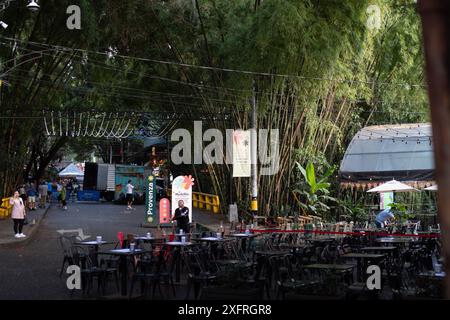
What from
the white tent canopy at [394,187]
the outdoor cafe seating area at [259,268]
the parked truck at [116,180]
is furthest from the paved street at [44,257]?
the parked truck at [116,180]

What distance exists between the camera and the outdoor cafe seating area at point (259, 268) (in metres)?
5.79

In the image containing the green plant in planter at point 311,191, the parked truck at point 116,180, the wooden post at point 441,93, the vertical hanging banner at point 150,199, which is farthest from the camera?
the parked truck at point 116,180

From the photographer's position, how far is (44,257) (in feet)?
40.4

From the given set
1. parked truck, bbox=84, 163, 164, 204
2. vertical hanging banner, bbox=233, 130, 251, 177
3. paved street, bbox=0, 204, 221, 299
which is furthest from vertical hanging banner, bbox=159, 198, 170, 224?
parked truck, bbox=84, 163, 164, 204

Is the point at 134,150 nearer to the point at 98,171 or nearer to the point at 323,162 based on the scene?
the point at 98,171

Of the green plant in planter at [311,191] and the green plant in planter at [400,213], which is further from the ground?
the green plant in planter at [311,191]

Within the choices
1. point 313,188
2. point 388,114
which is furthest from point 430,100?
point 388,114

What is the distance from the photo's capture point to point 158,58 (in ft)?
62.1

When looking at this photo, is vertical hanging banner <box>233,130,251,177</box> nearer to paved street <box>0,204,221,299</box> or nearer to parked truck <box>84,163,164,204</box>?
paved street <box>0,204,221,299</box>

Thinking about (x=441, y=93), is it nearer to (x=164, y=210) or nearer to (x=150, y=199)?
(x=164, y=210)

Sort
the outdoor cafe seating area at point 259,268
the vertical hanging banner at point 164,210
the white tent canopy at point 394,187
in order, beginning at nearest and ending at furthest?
the outdoor cafe seating area at point 259,268
the white tent canopy at point 394,187
the vertical hanging banner at point 164,210

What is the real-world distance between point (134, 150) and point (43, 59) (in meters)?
28.5

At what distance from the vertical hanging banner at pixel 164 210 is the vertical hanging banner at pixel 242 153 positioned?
7.05 ft

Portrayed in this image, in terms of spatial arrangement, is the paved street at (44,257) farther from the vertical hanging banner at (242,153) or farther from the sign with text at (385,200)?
the sign with text at (385,200)
